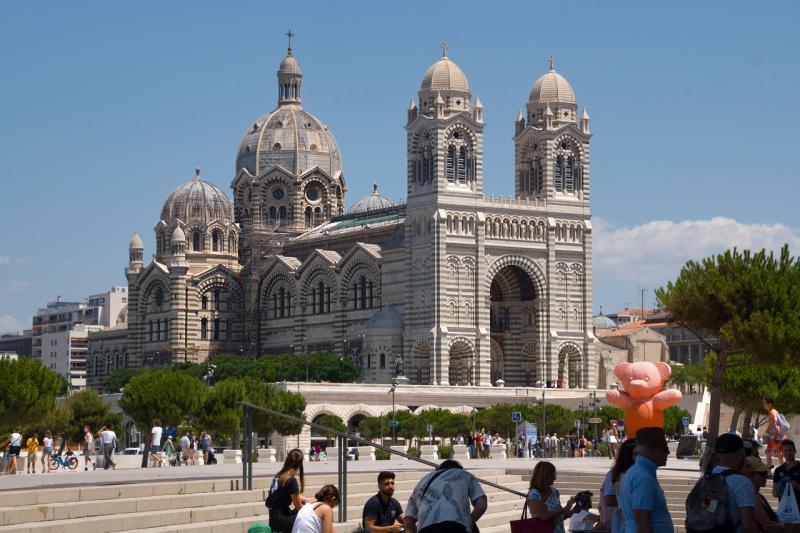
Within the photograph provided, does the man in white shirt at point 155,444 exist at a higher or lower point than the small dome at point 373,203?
lower

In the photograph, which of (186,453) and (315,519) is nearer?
(315,519)

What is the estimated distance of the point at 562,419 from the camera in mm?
75438

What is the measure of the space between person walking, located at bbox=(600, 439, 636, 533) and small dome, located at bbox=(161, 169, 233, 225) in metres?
97.5

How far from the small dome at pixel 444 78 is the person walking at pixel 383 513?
2925 inches

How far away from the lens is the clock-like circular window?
372 ft

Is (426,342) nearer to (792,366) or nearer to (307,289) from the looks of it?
(307,289)

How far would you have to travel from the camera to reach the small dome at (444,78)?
295 feet

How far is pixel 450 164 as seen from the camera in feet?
294

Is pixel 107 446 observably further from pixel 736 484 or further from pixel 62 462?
pixel 736 484

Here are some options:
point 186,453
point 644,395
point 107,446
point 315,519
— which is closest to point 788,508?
point 315,519

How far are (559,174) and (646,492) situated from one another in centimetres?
8143

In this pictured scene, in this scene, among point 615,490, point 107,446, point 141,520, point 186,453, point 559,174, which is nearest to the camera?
point 615,490

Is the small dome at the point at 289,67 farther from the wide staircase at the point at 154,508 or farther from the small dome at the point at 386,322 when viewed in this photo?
the wide staircase at the point at 154,508

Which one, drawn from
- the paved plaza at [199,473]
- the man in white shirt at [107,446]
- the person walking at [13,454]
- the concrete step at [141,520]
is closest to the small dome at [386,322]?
the paved plaza at [199,473]
